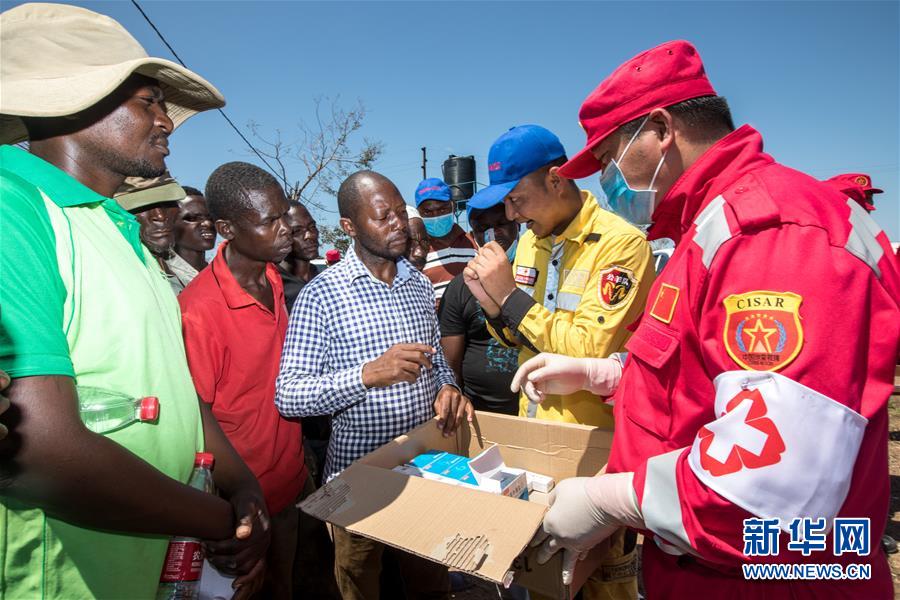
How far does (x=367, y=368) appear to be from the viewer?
6.71ft

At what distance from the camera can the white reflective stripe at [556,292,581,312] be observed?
2.17 metres

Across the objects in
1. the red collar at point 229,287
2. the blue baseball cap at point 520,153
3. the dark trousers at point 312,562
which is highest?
the blue baseball cap at point 520,153

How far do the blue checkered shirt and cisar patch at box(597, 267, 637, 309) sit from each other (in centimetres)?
93

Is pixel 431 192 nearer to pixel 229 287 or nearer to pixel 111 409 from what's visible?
pixel 229 287

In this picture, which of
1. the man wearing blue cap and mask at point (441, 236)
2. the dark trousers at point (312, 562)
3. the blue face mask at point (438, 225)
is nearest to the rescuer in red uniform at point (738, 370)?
the dark trousers at point (312, 562)

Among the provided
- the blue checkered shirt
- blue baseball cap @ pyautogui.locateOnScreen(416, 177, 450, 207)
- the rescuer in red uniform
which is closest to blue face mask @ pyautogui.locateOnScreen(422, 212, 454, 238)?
blue baseball cap @ pyautogui.locateOnScreen(416, 177, 450, 207)

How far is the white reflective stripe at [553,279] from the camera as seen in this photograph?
2.45 metres

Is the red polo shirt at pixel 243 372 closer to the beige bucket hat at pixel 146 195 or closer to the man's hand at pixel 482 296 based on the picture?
the man's hand at pixel 482 296

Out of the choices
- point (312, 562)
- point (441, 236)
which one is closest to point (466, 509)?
point (312, 562)

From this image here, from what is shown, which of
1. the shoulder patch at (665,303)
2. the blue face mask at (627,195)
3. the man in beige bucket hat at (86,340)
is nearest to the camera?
the man in beige bucket hat at (86,340)

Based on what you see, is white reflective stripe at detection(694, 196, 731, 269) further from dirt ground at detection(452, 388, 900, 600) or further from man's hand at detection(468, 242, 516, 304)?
dirt ground at detection(452, 388, 900, 600)

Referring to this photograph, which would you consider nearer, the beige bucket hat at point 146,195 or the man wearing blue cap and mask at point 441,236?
the beige bucket hat at point 146,195

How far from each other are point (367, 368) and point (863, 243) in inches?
65.8

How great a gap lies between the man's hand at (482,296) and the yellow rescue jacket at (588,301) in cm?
5
